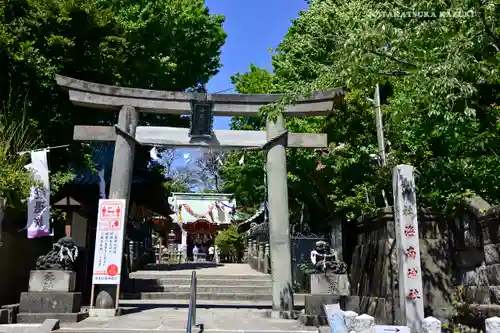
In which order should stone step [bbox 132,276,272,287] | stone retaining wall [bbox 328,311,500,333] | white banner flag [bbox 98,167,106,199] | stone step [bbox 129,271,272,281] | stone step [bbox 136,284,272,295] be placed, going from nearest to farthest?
1. stone retaining wall [bbox 328,311,500,333]
2. white banner flag [bbox 98,167,106,199]
3. stone step [bbox 136,284,272,295]
4. stone step [bbox 132,276,272,287]
5. stone step [bbox 129,271,272,281]

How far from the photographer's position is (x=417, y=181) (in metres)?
10.0

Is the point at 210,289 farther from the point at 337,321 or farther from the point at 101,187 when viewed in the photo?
the point at 337,321

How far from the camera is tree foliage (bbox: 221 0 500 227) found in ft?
21.5

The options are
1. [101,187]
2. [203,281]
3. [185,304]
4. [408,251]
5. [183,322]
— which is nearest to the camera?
[408,251]

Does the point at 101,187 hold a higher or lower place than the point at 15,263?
higher

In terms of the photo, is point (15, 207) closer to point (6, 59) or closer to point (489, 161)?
point (6, 59)

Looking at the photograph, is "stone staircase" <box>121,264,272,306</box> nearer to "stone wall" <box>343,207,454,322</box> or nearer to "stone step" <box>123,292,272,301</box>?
"stone step" <box>123,292,272,301</box>

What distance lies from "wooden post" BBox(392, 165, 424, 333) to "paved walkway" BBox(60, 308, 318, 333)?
6.26 feet

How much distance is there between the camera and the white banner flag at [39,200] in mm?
10055

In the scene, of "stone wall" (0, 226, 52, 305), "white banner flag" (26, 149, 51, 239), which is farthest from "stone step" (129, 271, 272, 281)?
"white banner flag" (26, 149, 51, 239)

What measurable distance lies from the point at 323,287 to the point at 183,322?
9.75 feet

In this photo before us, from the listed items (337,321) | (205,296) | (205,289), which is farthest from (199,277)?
(337,321)

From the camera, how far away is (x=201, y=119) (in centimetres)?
1126

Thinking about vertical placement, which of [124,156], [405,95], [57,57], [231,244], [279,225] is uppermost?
[57,57]
